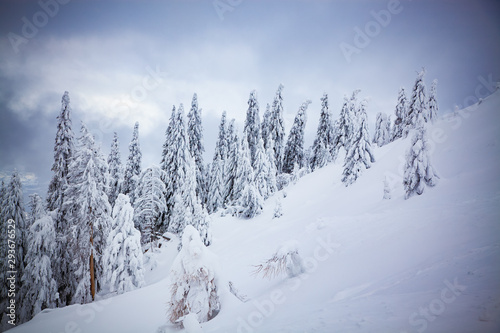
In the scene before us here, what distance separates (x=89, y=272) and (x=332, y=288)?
16829 millimetres

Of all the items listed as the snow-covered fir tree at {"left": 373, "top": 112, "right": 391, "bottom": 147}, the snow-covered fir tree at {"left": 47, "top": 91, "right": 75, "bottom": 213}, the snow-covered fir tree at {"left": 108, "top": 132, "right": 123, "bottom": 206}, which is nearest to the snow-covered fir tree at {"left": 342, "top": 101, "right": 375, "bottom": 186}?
the snow-covered fir tree at {"left": 47, "top": 91, "right": 75, "bottom": 213}

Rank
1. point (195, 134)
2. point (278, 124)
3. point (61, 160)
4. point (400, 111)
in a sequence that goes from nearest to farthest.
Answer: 1. point (61, 160)
2. point (400, 111)
3. point (195, 134)
4. point (278, 124)

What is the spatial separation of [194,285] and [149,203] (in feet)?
59.0

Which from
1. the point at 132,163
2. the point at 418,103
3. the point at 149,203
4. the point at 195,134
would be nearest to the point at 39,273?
the point at 149,203

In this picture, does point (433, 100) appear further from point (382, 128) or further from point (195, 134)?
point (195, 134)

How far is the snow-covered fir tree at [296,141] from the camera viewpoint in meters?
35.3

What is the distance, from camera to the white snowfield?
120 inches

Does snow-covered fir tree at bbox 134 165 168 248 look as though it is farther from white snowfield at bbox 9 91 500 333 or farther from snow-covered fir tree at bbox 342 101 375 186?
snow-covered fir tree at bbox 342 101 375 186

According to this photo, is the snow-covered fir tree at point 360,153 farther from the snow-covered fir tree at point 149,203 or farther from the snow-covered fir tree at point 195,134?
the snow-covered fir tree at point 195,134

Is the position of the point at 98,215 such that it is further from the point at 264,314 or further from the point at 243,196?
the point at 264,314

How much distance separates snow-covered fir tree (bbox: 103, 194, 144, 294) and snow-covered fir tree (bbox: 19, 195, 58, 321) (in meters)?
4.02

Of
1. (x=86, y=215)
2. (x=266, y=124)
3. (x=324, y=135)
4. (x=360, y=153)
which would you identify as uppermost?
(x=266, y=124)

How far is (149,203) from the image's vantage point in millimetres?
21688

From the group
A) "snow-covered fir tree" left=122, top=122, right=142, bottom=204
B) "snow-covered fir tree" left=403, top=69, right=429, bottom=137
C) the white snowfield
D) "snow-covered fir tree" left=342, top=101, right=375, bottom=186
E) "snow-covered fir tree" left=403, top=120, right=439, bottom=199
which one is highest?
"snow-covered fir tree" left=122, top=122, right=142, bottom=204
